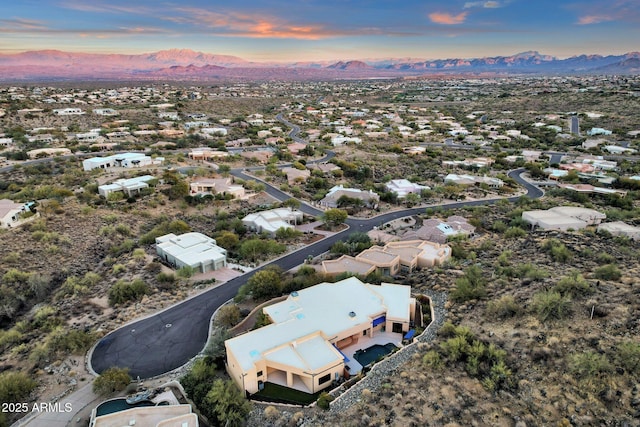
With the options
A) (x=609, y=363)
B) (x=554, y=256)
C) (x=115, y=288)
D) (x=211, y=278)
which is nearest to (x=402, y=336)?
(x=609, y=363)

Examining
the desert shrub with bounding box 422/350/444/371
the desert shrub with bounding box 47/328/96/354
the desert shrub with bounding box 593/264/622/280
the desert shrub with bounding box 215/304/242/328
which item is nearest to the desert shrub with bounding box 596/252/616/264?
the desert shrub with bounding box 593/264/622/280

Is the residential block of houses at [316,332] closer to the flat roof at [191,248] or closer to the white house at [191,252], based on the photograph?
the white house at [191,252]

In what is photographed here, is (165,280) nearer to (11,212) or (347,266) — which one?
(347,266)

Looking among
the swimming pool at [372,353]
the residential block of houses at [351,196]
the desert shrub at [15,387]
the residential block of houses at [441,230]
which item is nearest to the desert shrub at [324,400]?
the swimming pool at [372,353]

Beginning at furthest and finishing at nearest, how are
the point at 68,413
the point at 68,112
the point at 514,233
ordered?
the point at 68,112 → the point at 514,233 → the point at 68,413

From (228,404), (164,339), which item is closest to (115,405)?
(228,404)

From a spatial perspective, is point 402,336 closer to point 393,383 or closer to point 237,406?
point 393,383
